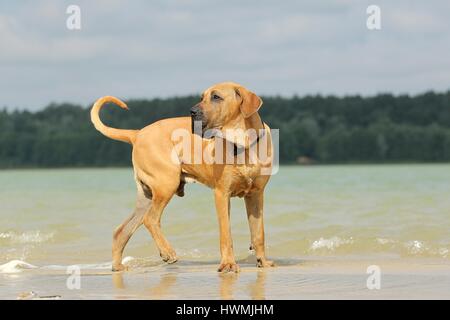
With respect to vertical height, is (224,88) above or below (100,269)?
above

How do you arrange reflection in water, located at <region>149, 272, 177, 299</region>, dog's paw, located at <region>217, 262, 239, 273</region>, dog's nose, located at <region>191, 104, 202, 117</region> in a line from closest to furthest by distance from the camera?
reflection in water, located at <region>149, 272, 177, 299</region> → dog's nose, located at <region>191, 104, 202, 117</region> → dog's paw, located at <region>217, 262, 239, 273</region>

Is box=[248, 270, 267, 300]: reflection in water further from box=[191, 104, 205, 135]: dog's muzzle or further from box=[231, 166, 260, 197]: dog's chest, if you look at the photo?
box=[191, 104, 205, 135]: dog's muzzle

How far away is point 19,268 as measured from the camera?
8789 millimetres

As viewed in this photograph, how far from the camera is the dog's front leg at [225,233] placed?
8.02m

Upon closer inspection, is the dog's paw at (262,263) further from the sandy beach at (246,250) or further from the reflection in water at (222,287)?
the reflection in water at (222,287)

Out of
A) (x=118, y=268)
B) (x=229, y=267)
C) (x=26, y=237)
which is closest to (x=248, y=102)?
(x=229, y=267)

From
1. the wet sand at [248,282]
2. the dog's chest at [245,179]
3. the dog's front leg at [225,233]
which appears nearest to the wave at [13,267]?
the wet sand at [248,282]

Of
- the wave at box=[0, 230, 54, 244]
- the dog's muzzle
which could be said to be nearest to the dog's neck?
the dog's muzzle

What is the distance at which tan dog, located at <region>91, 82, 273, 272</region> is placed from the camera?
7.89 metres

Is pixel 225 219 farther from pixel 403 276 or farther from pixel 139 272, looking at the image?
pixel 403 276

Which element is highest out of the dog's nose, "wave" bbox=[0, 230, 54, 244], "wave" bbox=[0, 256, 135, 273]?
the dog's nose

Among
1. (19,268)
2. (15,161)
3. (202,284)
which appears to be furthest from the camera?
(15,161)
